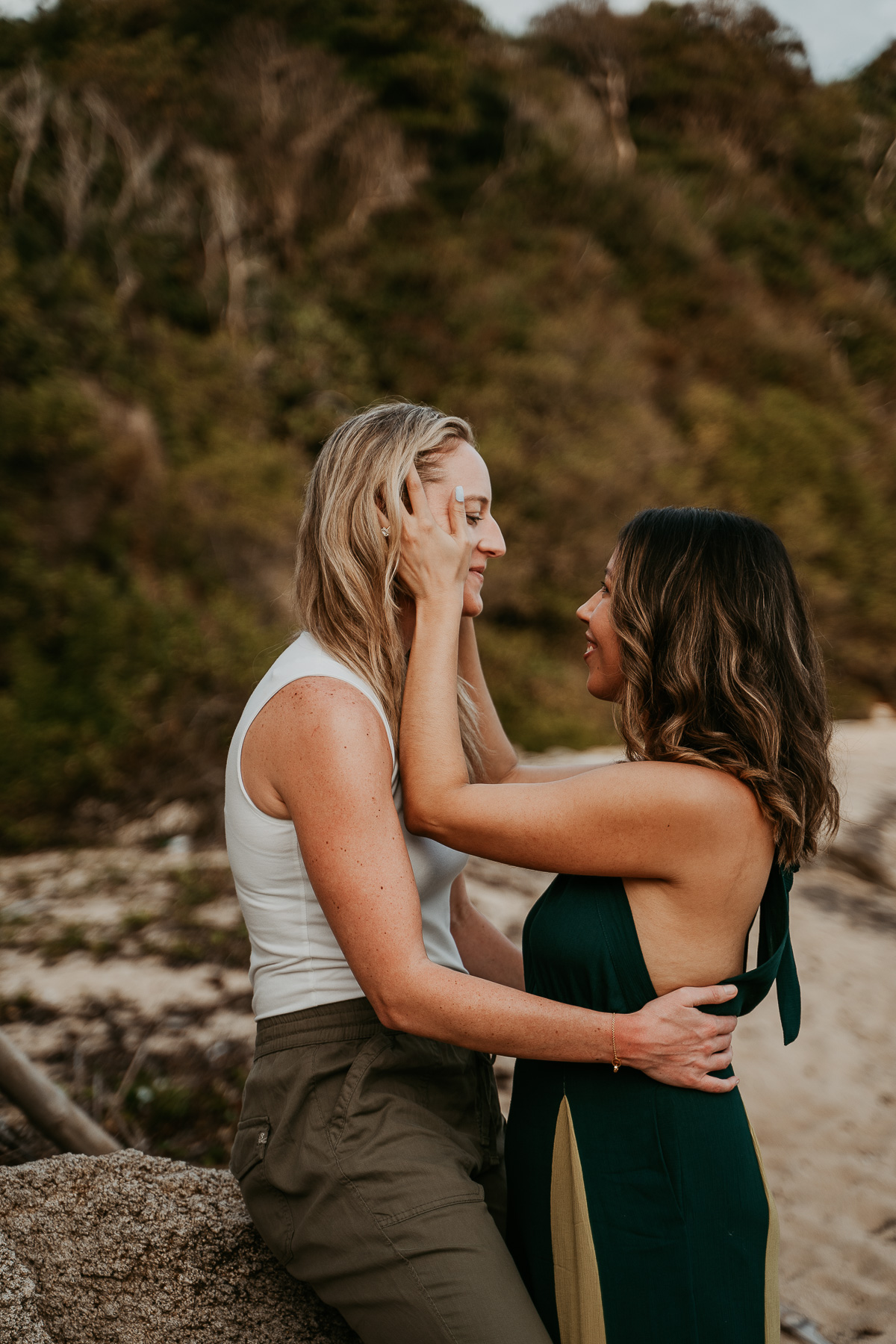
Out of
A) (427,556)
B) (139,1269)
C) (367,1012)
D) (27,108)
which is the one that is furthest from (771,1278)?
(27,108)

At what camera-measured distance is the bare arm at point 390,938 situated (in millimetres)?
1493

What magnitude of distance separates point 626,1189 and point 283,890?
0.78 metres

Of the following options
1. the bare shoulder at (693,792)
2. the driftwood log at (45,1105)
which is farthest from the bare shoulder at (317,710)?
the driftwood log at (45,1105)

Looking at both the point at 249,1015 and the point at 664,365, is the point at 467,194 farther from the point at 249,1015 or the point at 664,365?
the point at 249,1015

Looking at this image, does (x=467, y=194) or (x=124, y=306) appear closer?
(x=124, y=306)

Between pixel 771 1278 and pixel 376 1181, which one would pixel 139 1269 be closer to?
pixel 376 1181

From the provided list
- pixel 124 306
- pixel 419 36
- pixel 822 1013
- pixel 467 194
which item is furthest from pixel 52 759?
pixel 419 36

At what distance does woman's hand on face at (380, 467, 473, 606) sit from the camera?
180 cm

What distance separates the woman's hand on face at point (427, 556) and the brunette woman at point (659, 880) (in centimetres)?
3

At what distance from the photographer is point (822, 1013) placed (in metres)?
5.64

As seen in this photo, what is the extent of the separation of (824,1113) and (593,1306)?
3.76 m

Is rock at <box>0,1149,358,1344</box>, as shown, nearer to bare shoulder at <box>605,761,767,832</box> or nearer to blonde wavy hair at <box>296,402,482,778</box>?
blonde wavy hair at <box>296,402,482,778</box>

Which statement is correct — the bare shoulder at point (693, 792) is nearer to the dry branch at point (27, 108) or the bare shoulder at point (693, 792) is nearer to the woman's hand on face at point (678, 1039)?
the woman's hand on face at point (678, 1039)

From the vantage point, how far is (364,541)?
1830 millimetres
